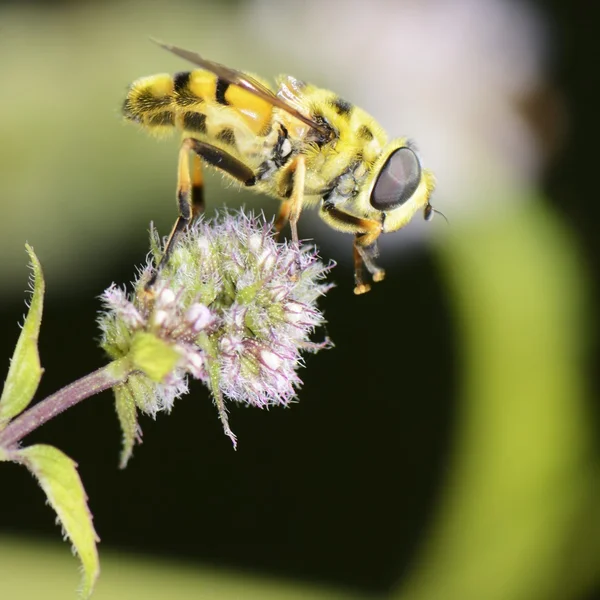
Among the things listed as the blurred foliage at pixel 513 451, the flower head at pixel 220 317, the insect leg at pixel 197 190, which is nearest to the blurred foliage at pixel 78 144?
the blurred foliage at pixel 513 451

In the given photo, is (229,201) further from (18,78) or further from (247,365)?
(247,365)

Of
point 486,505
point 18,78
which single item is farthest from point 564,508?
point 18,78

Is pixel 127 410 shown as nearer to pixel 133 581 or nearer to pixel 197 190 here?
pixel 197 190

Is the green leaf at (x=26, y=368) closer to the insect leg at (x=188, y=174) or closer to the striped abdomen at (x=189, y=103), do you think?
the insect leg at (x=188, y=174)

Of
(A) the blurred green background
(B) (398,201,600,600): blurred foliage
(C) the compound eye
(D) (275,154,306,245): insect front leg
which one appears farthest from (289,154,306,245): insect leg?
(B) (398,201,600,600): blurred foliage

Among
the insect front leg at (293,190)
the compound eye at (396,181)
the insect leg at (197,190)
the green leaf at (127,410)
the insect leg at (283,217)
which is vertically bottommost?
the green leaf at (127,410)

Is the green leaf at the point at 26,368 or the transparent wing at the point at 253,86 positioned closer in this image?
the green leaf at the point at 26,368

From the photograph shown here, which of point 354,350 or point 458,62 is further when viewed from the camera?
point 458,62
